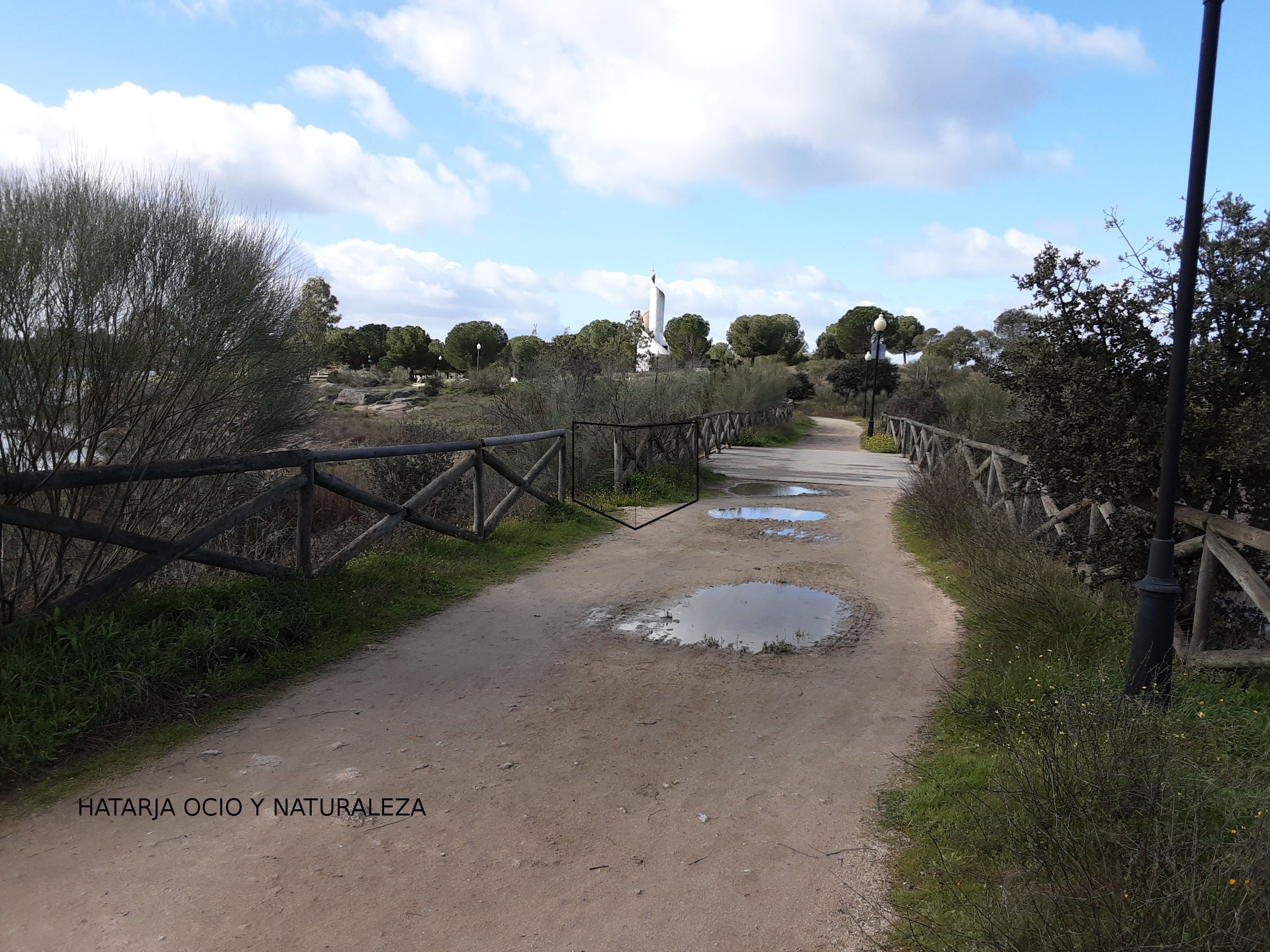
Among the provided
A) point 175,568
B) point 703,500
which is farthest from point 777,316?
point 175,568

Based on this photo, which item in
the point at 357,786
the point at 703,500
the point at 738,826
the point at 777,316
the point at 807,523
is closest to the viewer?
the point at 738,826

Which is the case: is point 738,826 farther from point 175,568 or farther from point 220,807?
point 175,568

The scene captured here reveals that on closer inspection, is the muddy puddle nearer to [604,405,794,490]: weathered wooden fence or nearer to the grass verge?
[604,405,794,490]: weathered wooden fence

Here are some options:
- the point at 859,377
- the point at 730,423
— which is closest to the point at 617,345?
the point at 730,423

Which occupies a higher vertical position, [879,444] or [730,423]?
[730,423]

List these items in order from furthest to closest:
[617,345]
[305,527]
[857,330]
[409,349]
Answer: [857,330] → [409,349] → [617,345] → [305,527]

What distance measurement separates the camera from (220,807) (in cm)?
337

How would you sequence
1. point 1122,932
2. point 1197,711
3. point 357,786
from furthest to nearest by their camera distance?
1. point 1197,711
2. point 357,786
3. point 1122,932

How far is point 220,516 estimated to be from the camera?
548 cm

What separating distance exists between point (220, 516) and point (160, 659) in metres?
1.30

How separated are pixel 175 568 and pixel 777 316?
2653 inches

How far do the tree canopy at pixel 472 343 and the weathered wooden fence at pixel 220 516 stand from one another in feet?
195

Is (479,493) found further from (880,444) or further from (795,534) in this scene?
(880,444)

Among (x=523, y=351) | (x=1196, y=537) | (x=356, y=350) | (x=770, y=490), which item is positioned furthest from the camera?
(x=356, y=350)
